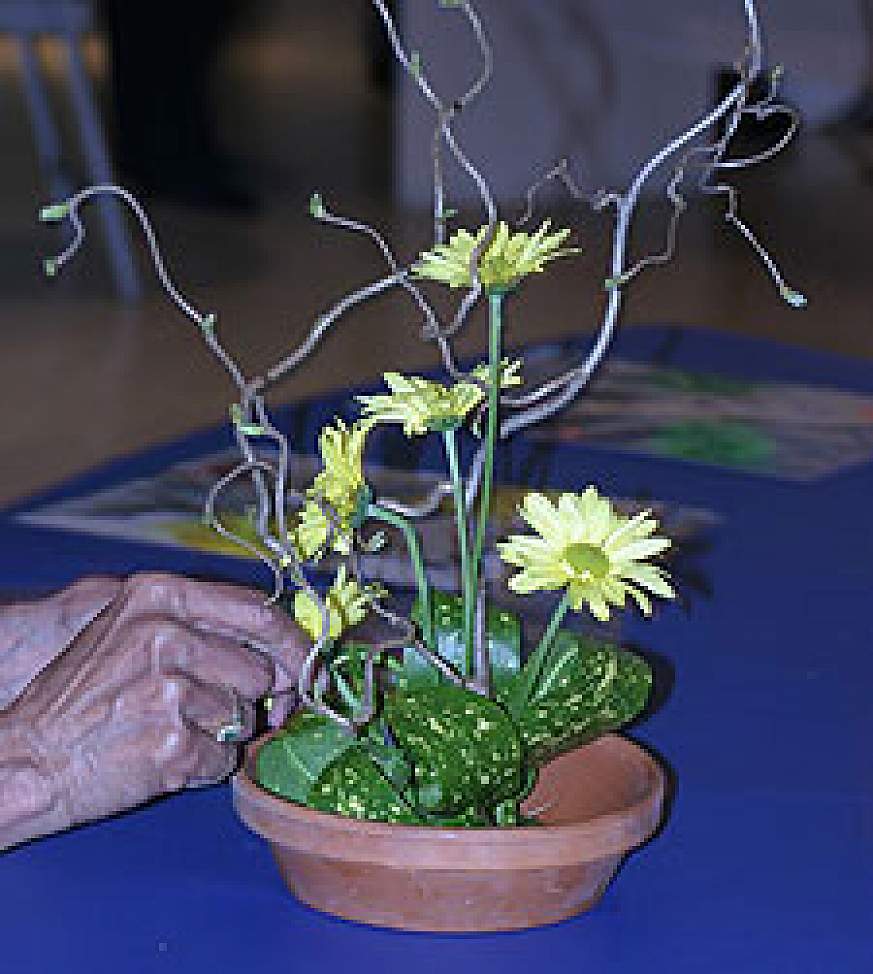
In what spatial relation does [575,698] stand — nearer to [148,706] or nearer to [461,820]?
[461,820]

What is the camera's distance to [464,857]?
2.84ft

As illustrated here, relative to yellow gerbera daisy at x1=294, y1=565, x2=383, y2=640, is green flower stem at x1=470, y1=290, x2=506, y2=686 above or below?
above

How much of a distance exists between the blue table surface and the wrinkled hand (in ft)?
0.15

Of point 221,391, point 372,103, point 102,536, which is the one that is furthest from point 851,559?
point 372,103

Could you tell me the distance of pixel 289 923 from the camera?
3.05 ft

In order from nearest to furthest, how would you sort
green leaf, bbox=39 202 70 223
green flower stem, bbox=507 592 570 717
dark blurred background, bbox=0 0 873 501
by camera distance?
green leaf, bbox=39 202 70 223 < green flower stem, bbox=507 592 570 717 < dark blurred background, bbox=0 0 873 501

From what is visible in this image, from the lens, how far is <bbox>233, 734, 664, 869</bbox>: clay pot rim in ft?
2.84

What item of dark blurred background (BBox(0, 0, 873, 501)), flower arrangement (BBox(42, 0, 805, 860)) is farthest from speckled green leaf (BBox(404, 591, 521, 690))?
dark blurred background (BBox(0, 0, 873, 501))

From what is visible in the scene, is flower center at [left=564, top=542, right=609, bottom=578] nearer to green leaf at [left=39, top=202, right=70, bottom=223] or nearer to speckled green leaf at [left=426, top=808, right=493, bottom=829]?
speckled green leaf at [left=426, top=808, right=493, bottom=829]

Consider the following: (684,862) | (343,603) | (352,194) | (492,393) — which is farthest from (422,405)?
(352,194)

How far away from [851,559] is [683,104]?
4544 mm

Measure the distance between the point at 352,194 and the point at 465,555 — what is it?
523 cm

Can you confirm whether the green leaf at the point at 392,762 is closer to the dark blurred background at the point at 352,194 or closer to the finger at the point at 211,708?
the finger at the point at 211,708

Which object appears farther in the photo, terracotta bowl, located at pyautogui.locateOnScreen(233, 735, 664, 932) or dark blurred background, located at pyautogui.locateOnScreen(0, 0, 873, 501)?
dark blurred background, located at pyautogui.locateOnScreen(0, 0, 873, 501)
